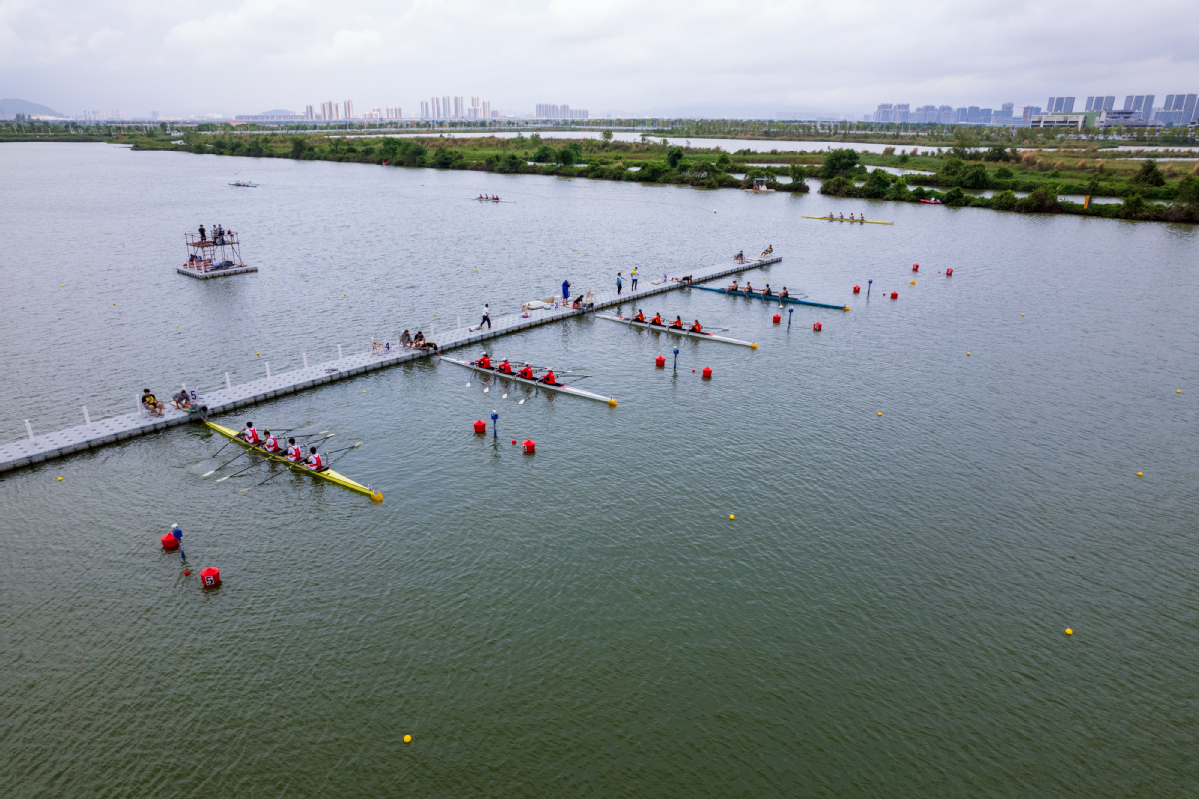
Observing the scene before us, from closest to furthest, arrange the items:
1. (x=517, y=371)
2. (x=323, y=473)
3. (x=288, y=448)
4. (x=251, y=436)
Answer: (x=323, y=473) < (x=288, y=448) < (x=251, y=436) < (x=517, y=371)

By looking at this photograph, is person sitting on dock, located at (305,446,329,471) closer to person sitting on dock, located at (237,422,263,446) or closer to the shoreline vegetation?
person sitting on dock, located at (237,422,263,446)

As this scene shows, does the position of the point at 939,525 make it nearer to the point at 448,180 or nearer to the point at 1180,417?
the point at 1180,417

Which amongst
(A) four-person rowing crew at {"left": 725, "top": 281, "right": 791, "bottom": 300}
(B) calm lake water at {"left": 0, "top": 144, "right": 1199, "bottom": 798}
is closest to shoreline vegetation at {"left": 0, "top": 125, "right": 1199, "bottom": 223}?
(B) calm lake water at {"left": 0, "top": 144, "right": 1199, "bottom": 798}

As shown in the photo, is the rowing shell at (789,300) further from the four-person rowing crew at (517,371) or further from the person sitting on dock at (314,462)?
the person sitting on dock at (314,462)

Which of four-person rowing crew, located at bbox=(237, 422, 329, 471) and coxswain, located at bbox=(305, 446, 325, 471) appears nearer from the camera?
coxswain, located at bbox=(305, 446, 325, 471)

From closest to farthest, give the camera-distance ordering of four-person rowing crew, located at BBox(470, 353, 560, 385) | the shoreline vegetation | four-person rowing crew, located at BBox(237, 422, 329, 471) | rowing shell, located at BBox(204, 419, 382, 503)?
rowing shell, located at BBox(204, 419, 382, 503) → four-person rowing crew, located at BBox(237, 422, 329, 471) → four-person rowing crew, located at BBox(470, 353, 560, 385) → the shoreline vegetation

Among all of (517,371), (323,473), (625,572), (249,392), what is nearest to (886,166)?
(517,371)

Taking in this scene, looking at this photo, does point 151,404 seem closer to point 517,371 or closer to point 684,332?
point 517,371
